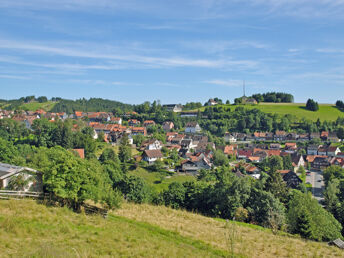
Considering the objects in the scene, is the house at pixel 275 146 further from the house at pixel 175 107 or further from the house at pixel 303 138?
the house at pixel 175 107

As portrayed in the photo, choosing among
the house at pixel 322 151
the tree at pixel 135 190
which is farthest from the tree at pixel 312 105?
the tree at pixel 135 190

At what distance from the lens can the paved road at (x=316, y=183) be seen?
5041 centimetres

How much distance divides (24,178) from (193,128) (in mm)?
93881

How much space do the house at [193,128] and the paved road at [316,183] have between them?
151 feet

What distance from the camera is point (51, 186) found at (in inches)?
641

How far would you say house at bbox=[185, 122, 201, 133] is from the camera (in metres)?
109

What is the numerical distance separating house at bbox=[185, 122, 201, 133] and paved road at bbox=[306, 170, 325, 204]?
46021 mm

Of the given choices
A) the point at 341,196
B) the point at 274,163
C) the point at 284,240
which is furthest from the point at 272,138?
the point at 284,240

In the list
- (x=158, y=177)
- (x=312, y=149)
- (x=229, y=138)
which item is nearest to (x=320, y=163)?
(x=312, y=149)

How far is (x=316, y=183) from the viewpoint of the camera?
59.4m

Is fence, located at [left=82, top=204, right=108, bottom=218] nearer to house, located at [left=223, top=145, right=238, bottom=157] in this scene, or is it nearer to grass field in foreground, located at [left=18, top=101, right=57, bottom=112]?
house, located at [left=223, top=145, right=238, bottom=157]

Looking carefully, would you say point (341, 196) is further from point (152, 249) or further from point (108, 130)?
point (108, 130)

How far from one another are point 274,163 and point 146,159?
2917 cm

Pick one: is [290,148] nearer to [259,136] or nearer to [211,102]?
[259,136]
